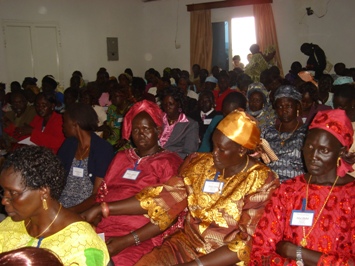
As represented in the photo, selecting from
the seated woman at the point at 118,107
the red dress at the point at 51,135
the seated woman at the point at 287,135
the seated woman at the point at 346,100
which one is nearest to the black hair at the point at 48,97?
the red dress at the point at 51,135

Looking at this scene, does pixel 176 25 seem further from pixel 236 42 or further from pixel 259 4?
pixel 259 4

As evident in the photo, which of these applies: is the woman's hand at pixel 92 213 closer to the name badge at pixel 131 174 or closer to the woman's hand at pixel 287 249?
the name badge at pixel 131 174

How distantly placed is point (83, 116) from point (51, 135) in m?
1.27

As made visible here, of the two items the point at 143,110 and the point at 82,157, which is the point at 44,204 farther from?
the point at 82,157

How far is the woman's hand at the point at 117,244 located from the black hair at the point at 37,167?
814 millimetres

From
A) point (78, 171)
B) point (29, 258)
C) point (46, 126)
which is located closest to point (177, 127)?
point (78, 171)

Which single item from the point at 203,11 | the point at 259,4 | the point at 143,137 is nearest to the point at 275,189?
the point at 143,137

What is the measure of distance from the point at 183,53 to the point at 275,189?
1080 centimetres

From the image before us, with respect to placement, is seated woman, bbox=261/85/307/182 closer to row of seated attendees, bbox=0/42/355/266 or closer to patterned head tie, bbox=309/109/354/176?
row of seated attendees, bbox=0/42/355/266

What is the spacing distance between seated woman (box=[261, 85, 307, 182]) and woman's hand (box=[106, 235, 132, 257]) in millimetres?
1470

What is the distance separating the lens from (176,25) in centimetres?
1285

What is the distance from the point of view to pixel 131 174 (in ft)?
10.1

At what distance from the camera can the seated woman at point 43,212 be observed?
183 centimetres

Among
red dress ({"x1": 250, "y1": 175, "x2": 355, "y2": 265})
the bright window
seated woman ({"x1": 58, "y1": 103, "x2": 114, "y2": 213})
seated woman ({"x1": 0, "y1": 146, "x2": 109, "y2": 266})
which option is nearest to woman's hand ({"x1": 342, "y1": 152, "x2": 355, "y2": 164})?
red dress ({"x1": 250, "y1": 175, "x2": 355, "y2": 265})
